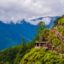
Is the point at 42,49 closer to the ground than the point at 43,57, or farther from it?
farther from it

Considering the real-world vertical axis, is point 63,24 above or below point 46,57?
above

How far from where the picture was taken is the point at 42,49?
441 inches

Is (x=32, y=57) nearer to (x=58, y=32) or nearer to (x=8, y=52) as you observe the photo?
(x=58, y=32)

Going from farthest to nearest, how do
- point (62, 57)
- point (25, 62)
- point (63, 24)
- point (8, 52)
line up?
point (8, 52) → point (63, 24) → point (25, 62) → point (62, 57)

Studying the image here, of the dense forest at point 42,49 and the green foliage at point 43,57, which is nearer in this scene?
the green foliage at point 43,57

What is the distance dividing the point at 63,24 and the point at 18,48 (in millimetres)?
2408

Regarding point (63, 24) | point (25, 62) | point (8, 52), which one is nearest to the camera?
point (25, 62)

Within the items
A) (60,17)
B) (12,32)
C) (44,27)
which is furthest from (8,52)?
(60,17)

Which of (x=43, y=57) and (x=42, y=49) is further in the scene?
(x=42, y=49)

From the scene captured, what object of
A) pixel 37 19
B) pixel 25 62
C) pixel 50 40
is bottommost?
pixel 25 62

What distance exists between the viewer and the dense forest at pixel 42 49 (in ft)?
34.9

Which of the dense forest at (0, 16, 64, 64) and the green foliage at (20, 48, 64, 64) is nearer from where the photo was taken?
the green foliage at (20, 48, 64, 64)

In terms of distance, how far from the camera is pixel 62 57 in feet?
34.4

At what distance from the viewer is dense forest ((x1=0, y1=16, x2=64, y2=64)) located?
1064cm
